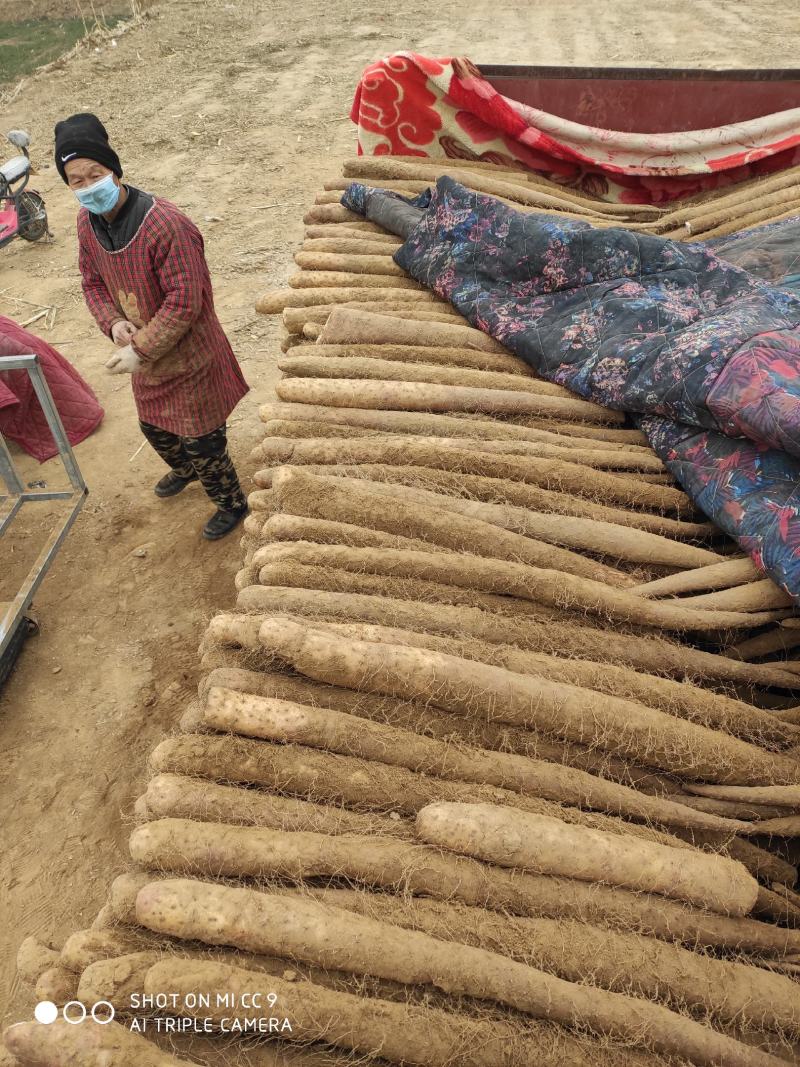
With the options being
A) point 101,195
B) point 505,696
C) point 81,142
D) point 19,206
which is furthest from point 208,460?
point 19,206

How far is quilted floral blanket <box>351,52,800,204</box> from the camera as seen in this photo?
12.9 feet

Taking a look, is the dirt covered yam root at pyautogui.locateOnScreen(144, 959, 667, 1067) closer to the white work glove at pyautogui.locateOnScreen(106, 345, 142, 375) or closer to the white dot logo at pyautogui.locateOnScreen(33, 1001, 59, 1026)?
the white dot logo at pyautogui.locateOnScreen(33, 1001, 59, 1026)

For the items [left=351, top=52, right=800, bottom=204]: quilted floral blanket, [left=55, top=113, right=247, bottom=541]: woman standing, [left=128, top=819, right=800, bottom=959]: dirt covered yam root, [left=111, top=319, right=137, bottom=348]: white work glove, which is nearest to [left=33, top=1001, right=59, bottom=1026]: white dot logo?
[left=128, top=819, right=800, bottom=959]: dirt covered yam root

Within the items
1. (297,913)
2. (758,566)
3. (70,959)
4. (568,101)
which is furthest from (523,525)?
(568,101)

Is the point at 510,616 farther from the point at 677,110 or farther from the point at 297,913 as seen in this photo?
the point at 677,110

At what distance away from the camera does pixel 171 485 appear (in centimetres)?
457

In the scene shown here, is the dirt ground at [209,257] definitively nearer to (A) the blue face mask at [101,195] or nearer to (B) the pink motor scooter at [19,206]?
(B) the pink motor scooter at [19,206]

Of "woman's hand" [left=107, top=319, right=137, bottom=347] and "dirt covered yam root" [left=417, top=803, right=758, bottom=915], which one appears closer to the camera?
"dirt covered yam root" [left=417, top=803, right=758, bottom=915]

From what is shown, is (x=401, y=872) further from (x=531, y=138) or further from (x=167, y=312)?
(x=531, y=138)

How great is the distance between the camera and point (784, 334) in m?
2.09

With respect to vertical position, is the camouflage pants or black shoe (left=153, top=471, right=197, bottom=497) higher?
the camouflage pants

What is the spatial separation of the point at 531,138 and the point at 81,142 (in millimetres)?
2503

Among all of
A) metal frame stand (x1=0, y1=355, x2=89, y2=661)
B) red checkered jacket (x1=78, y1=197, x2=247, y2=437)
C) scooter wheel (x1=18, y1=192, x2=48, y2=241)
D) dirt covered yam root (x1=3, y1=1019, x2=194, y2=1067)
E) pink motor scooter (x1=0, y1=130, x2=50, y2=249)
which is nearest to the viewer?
dirt covered yam root (x1=3, y1=1019, x2=194, y2=1067)

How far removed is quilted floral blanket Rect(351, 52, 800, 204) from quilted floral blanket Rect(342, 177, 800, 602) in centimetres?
102
